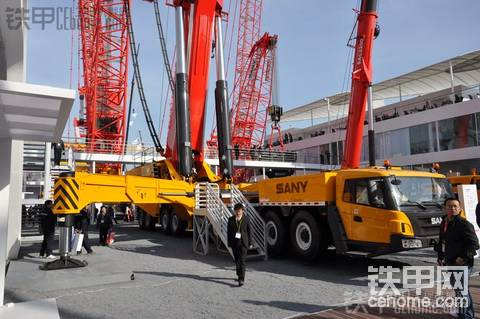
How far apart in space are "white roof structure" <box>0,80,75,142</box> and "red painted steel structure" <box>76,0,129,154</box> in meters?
25.4

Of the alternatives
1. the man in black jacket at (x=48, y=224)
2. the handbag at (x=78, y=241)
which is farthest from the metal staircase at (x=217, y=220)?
the man in black jacket at (x=48, y=224)

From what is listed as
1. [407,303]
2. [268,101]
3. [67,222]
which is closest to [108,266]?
[67,222]

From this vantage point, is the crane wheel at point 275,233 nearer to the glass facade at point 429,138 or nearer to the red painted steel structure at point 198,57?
the red painted steel structure at point 198,57

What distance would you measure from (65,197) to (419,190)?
778cm

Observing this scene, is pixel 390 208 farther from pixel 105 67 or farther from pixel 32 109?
pixel 105 67

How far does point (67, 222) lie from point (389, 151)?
90.0 feet

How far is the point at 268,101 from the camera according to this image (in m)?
41.0

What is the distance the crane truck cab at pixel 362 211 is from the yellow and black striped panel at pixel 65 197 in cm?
497

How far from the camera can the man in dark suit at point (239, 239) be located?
718 cm

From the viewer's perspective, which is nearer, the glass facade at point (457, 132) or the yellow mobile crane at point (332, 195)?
the yellow mobile crane at point (332, 195)

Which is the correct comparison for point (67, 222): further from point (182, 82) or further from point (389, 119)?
point (389, 119)

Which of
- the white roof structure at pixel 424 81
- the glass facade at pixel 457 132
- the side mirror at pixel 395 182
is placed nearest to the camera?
the side mirror at pixel 395 182

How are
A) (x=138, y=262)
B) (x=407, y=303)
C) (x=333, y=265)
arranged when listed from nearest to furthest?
(x=407, y=303), (x=333, y=265), (x=138, y=262)

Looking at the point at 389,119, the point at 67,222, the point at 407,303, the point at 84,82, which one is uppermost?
the point at 84,82
